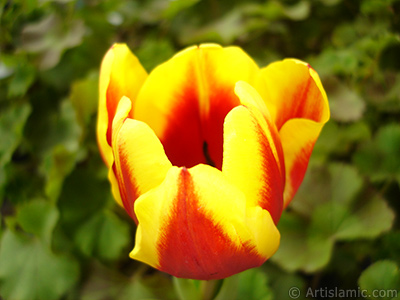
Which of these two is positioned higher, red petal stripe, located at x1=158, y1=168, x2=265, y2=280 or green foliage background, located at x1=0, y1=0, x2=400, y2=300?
red petal stripe, located at x1=158, y1=168, x2=265, y2=280

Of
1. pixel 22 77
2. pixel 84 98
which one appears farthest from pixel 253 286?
pixel 22 77

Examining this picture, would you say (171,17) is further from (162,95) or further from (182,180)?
(182,180)

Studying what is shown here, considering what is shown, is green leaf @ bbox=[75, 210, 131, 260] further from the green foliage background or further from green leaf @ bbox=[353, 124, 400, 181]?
green leaf @ bbox=[353, 124, 400, 181]

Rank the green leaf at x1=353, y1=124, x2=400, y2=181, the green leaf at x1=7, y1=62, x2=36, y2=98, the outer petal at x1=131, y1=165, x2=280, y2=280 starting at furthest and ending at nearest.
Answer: the green leaf at x1=7, y1=62, x2=36, y2=98, the green leaf at x1=353, y1=124, x2=400, y2=181, the outer petal at x1=131, y1=165, x2=280, y2=280

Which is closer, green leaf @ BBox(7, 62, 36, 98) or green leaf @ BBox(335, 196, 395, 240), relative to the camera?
green leaf @ BBox(335, 196, 395, 240)

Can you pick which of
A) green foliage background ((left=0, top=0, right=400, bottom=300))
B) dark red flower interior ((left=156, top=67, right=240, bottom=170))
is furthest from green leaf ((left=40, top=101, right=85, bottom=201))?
dark red flower interior ((left=156, top=67, right=240, bottom=170))

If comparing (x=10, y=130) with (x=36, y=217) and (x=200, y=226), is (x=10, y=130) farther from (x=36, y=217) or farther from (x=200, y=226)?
(x=200, y=226)

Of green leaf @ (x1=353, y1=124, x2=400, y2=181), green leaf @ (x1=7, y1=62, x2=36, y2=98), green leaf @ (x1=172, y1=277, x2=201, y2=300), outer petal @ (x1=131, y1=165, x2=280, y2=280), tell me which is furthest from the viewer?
green leaf @ (x1=7, y1=62, x2=36, y2=98)
